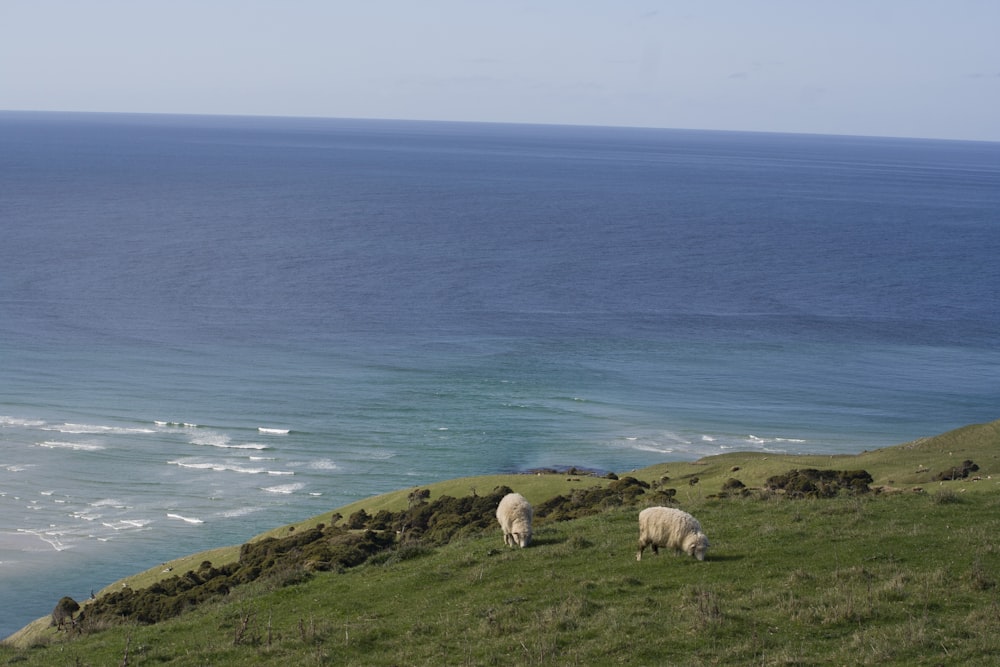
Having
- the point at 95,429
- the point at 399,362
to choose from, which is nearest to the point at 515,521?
the point at 95,429

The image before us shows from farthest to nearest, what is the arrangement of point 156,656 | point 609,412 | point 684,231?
point 684,231
point 609,412
point 156,656

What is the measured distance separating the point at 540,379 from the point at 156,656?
5126cm

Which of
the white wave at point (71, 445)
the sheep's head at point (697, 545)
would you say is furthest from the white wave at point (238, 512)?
the sheep's head at point (697, 545)

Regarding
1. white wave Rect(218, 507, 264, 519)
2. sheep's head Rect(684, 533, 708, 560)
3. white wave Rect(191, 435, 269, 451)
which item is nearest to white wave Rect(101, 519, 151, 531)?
white wave Rect(218, 507, 264, 519)

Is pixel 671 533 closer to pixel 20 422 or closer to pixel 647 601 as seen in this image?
pixel 647 601

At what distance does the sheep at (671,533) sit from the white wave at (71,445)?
40.5m

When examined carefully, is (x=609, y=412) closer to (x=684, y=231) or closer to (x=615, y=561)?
(x=615, y=561)

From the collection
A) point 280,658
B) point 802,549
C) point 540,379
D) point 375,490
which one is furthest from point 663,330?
point 280,658

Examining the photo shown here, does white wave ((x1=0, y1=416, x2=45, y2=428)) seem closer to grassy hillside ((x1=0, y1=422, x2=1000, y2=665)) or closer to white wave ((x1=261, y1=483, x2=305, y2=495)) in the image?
white wave ((x1=261, y1=483, x2=305, y2=495))

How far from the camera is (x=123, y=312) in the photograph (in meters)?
Result: 87.8

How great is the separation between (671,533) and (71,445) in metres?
42.4

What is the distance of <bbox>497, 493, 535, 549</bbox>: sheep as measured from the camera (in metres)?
23.2

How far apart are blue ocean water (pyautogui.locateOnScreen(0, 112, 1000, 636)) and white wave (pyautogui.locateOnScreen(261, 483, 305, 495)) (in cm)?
25

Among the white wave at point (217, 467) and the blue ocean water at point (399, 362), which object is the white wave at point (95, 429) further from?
the white wave at point (217, 467)
